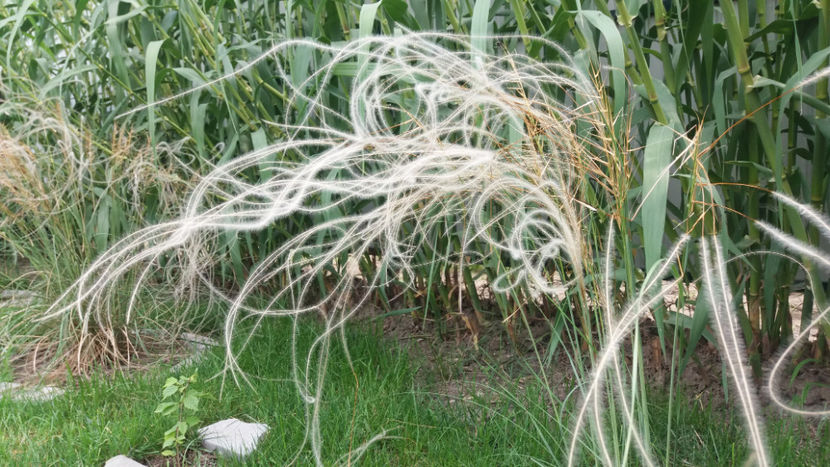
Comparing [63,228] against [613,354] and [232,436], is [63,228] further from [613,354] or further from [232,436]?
[613,354]

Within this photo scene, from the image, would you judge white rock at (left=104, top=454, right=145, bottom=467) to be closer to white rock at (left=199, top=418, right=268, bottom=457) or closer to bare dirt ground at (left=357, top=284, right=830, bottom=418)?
white rock at (left=199, top=418, right=268, bottom=457)

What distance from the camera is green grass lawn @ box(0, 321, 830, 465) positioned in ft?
4.09

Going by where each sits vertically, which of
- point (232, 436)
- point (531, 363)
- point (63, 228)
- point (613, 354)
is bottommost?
point (531, 363)

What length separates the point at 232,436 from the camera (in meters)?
1.42

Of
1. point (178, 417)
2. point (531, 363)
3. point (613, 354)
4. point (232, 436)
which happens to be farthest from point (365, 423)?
point (613, 354)

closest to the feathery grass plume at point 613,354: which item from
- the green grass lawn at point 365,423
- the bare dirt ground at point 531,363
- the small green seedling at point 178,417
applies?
the green grass lawn at point 365,423

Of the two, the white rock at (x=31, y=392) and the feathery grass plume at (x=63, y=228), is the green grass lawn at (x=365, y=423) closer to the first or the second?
the white rock at (x=31, y=392)

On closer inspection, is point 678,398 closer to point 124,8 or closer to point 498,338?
point 498,338

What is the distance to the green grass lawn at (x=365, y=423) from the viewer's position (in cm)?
125

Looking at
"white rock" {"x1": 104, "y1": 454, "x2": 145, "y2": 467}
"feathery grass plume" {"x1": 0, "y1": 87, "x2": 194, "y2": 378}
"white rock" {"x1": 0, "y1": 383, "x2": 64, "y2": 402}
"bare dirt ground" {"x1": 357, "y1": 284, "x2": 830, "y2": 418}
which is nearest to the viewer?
"white rock" {"x1": 104, "y1": 454, "x2": 145, "y2": 467}

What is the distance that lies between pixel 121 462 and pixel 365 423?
1.55 feet

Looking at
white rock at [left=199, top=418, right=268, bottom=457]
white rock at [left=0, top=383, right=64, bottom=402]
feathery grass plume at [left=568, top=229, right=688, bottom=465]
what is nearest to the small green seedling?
white rock at [left=199, top=418, right=268, bottom=457]

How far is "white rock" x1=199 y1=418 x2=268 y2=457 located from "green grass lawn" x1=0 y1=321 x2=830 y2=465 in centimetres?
3

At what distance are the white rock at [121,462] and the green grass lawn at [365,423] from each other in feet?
0.13
